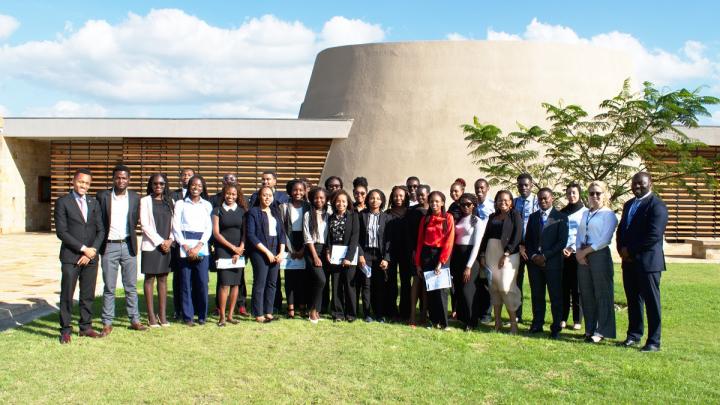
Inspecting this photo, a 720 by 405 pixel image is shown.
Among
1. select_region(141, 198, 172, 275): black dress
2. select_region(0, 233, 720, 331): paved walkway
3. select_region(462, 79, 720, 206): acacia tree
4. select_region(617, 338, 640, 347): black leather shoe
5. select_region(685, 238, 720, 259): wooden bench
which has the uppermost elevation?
select_region(462, 79, 720, 206): acacia tree

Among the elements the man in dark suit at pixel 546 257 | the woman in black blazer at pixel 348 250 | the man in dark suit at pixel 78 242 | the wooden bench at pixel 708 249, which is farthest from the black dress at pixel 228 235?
the wooden bench at pixel 708 249

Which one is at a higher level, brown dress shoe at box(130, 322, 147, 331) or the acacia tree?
the acacia tree

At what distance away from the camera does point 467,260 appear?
7.14m

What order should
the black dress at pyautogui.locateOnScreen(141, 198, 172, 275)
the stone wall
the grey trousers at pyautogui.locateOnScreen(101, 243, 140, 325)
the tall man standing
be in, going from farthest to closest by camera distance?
the stone wall, the tall man standing, the black dress at pyautogui.locateOnScreen(141, 198, 172, 275), the grey trousers at pyautogui.locateOnScreen(101, 243, 140, 325)

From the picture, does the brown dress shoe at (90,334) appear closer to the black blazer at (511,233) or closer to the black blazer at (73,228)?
the black blazer at (73,228)

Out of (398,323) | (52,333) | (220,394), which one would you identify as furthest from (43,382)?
(398,323)

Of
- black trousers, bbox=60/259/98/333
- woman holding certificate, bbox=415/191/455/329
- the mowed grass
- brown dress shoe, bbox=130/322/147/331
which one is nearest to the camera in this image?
the mowed grass

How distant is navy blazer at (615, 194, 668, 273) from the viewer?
611 centimetres

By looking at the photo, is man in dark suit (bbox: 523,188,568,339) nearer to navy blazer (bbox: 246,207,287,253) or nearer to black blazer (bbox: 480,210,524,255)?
black blazer (bbox: 480,210,524,255)

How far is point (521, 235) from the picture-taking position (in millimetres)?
6965

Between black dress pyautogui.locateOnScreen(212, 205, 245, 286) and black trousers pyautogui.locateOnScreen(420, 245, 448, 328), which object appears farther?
black dress pyautogui.locateOnScreen(212, 205, 245, 286)

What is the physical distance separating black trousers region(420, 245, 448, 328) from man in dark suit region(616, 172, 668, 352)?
1.81 metres

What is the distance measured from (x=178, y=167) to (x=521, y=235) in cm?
1372

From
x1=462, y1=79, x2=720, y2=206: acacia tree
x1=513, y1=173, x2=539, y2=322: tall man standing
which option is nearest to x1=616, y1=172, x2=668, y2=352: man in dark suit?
x1=513, y1=173, x2=539, y2=322: tall man standing
